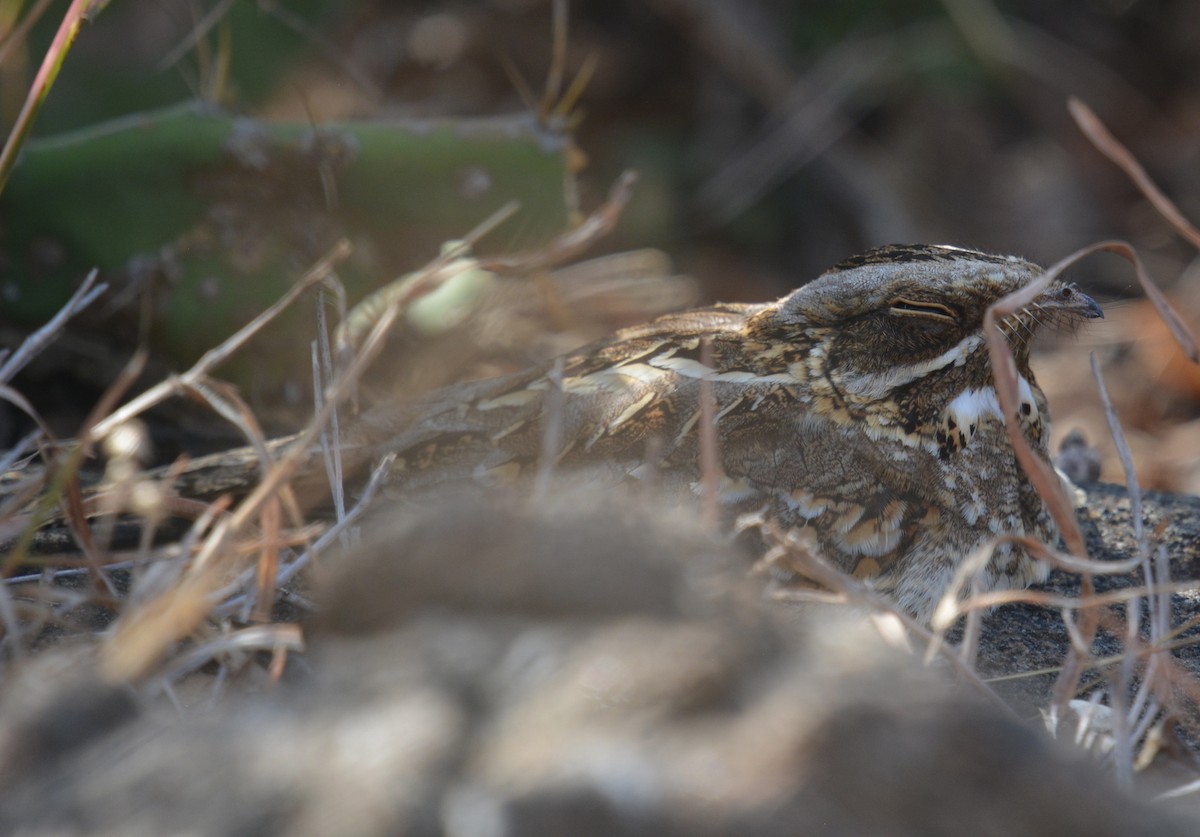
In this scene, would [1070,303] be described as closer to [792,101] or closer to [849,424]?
[849,424]

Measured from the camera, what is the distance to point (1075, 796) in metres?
1.04

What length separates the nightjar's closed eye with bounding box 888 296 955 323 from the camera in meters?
2.23

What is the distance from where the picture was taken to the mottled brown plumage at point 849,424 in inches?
87.1

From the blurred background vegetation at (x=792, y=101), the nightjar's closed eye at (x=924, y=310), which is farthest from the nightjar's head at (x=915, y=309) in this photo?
the blurred background vegetation at (x=792, y=101)

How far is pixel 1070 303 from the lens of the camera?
2.38 meters

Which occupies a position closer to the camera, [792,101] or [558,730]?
[558,730]

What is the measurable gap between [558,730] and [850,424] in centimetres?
136

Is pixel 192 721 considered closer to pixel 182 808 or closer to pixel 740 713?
pixel 182 808

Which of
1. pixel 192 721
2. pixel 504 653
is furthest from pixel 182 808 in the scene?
pixel 504 653

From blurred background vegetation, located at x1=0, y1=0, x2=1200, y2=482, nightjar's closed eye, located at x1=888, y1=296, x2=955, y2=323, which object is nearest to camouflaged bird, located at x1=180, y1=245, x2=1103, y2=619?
nightjar's closed eye, located at x1=888, y1=296, x2=955, y2=323

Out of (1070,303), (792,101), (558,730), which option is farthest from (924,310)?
(792,101)

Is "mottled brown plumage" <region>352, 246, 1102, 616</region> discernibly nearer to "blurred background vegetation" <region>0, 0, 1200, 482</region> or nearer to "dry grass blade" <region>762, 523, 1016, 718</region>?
"dry grass blade" <region>762, 523, 1016, 718</region>

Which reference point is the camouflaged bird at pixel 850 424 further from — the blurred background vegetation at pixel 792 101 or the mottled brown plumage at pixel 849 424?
the blurred background vegetation at pixel 792 101

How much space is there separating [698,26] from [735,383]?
430cm
